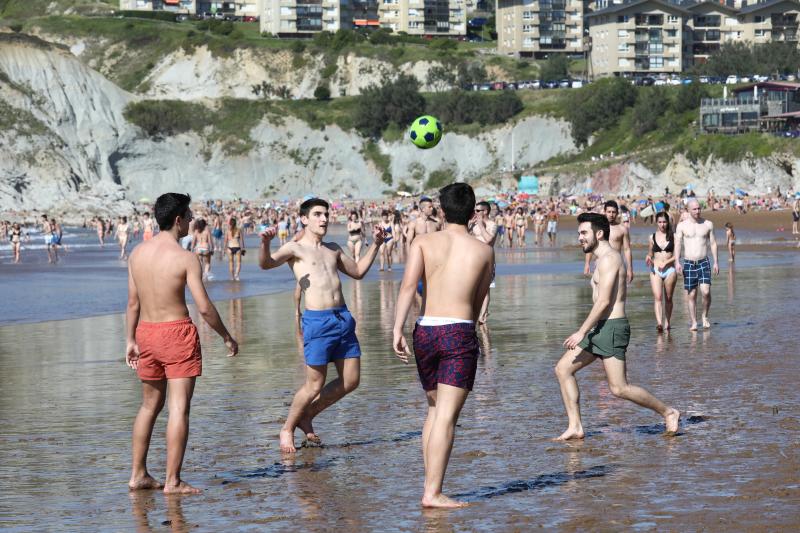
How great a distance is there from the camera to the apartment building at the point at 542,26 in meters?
140

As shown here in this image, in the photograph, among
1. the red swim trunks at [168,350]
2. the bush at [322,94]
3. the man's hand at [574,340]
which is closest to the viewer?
the red swim trunks at [168,350]

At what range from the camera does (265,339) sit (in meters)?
15.7

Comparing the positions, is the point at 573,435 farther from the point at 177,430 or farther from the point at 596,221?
the point at 177,430

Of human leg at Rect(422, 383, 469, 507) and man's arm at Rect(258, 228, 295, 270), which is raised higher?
man's arm at Rect(258, 228, 295, 270)

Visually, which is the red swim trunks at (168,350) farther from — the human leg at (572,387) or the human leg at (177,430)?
the human leg at (572,387)

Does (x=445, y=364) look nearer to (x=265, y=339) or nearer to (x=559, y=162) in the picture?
(x=265, y=339)

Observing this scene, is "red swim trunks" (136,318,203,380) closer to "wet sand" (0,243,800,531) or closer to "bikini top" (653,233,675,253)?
"wet sand" (0,243,800,531)

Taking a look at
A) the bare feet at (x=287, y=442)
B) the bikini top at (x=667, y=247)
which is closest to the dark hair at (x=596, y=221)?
the bare feet at (x=287, y=442)

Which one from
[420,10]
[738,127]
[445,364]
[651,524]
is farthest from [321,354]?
[420,10]

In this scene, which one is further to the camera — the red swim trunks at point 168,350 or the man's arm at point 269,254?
the man's arm at point 269,254

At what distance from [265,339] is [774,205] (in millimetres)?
63559

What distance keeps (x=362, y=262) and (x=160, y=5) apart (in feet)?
558

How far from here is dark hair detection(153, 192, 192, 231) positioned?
7.26 metres

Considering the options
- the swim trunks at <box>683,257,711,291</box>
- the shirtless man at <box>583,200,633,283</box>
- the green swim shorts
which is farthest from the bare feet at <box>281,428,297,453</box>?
the swim trunks at <box>683,257,711,291</box>
